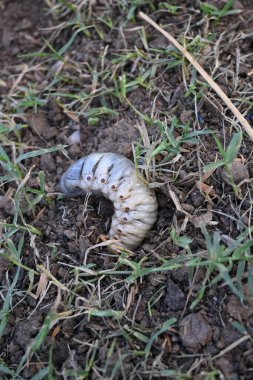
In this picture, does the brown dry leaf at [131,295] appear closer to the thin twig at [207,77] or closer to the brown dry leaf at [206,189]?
the brown dry leaf at [206,189]

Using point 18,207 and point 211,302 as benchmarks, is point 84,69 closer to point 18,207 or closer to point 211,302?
point 18,207

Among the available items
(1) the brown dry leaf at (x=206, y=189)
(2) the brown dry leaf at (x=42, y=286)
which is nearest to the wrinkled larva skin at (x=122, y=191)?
(1) the brown dry leaf at (x=206, y=189)

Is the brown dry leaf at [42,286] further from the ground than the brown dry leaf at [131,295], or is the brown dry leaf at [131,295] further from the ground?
the brown dry leaf at [131,295]

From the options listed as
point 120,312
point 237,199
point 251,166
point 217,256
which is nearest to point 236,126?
point 251,166

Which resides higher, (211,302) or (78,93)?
(78,93)

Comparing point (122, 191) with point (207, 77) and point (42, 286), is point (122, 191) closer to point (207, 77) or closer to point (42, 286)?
point (42, 286)

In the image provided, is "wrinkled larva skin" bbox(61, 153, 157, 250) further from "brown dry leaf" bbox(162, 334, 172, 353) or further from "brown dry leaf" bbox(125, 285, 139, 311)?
"brown dry leaf" bbox(162, 334, 172, 353)

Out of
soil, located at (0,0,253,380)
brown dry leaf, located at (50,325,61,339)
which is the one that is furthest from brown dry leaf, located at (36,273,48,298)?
brown dry leaf, located at (50,325,61,339)
